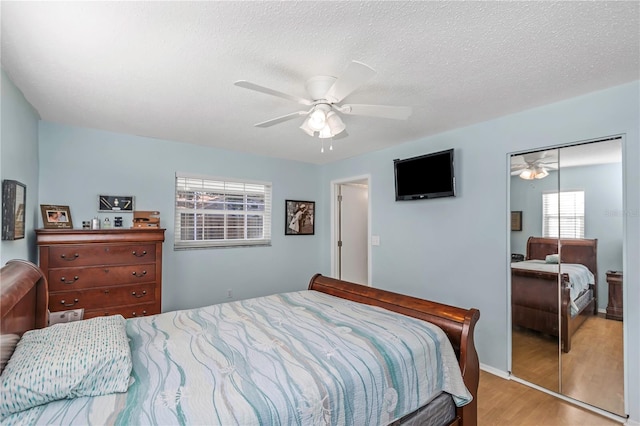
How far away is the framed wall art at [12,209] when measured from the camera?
204 centimetres

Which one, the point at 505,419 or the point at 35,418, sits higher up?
the point at 35,418

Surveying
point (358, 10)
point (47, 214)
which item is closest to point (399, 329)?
point (358, 10)

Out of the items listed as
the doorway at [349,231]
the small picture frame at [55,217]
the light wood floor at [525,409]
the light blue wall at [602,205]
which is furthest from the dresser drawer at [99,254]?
the light blue wall at [602,205]

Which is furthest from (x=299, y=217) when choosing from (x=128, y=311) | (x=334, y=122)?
(x=334, y=122)

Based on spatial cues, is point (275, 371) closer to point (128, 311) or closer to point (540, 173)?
point (128, 311)

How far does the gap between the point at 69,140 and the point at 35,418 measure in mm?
3144

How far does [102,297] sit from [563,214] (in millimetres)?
4229

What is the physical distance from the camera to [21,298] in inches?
56.3

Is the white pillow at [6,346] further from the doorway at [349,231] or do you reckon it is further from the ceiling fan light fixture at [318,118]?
the doorway at [349,231]

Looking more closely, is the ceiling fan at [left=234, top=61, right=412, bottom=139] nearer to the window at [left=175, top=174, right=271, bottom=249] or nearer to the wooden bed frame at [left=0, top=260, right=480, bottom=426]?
the wooden bed frame at [left=0, top=260, right=480, bottom=426]

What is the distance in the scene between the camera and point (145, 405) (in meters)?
1.10

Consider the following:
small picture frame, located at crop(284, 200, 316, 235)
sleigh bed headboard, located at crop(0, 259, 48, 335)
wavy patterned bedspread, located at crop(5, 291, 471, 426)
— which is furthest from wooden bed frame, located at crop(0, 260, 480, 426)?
small picture frame, located at crop(284, 200, 316, 235)

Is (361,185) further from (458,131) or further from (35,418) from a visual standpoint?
(35,418)

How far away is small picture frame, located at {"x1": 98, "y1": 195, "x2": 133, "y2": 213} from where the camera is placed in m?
3.36
